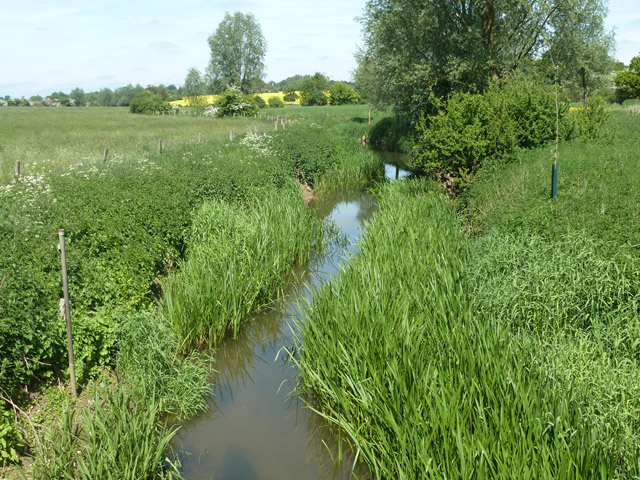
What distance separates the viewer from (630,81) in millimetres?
52688

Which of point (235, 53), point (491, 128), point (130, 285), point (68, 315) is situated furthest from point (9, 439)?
point (235, 53)

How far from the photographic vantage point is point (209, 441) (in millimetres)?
6324

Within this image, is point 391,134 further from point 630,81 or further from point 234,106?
point 630,81

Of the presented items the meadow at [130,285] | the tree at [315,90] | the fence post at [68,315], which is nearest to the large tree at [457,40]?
the meadow at [130,285]

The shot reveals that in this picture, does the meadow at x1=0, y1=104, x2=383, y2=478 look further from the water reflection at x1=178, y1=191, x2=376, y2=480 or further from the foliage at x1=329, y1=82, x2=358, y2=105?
the foliage at x1=329, y1=82, x2=358, y2=105

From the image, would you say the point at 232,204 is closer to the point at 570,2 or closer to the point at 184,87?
the point at 570,2

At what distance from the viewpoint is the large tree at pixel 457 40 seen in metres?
19.5

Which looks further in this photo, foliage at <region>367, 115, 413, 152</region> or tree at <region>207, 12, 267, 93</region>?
tree at <region>207, 12, 267, 93</region>

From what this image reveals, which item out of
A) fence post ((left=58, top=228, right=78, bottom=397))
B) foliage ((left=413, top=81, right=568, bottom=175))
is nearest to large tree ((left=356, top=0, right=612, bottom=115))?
foliage ((left=413, top=81, right=568, bottom=175))

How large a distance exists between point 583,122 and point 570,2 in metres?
6.17

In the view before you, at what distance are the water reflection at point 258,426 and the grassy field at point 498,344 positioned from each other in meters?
0.36

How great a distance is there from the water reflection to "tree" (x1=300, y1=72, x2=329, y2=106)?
84.0m

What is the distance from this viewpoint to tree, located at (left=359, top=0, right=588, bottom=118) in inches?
768

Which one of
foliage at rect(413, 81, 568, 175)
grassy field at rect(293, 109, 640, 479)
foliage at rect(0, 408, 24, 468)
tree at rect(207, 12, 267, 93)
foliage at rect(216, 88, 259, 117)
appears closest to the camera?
grassy field at rect(293, 109, 640, 479)
